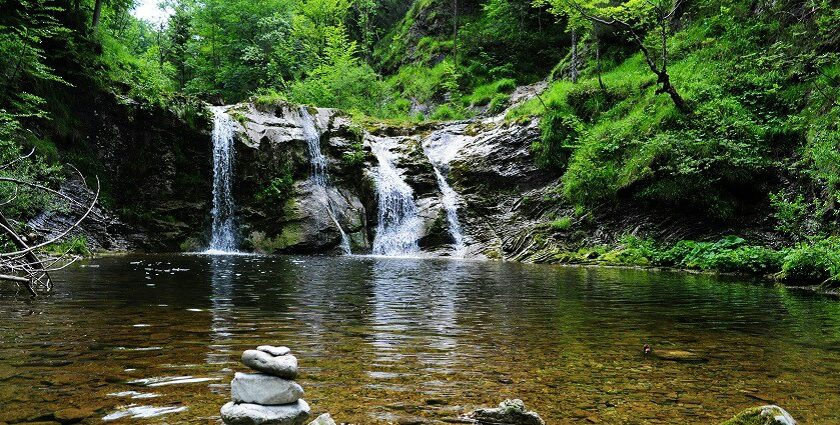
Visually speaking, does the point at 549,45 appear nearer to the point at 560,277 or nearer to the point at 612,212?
the point at 612,212

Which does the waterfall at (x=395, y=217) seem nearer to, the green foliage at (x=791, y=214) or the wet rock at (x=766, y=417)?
the green foliage at (x=791, y=214)

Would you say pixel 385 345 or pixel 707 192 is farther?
pixel 707 192

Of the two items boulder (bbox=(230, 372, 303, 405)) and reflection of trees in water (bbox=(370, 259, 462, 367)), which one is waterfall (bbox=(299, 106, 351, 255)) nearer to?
reflection of trees in water (bbox=(370, 259, 462, 367))

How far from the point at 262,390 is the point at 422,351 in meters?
2.26

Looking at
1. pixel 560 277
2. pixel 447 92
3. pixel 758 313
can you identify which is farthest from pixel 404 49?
pixel 758 313

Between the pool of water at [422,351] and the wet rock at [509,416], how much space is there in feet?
0.76

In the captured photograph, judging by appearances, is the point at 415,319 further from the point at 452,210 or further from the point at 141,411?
the point at 452,210

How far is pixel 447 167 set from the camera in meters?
27.5

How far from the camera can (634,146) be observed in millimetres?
20891

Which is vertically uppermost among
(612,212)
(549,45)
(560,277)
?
(549,45)

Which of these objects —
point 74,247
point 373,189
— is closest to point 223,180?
point 373,189

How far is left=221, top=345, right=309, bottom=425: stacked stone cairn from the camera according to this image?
2902 millimetres

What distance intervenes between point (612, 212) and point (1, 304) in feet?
62.5

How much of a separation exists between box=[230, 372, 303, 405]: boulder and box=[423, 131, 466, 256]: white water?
20972 mm
